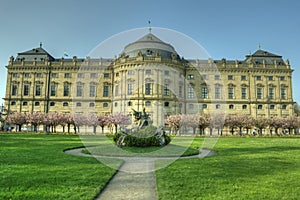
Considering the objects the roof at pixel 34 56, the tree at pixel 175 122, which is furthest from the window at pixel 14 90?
the tree at pixel 175 122

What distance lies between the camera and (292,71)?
61906 millimetres

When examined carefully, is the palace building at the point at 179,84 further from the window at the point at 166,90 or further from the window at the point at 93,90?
the window at the point at 166,90

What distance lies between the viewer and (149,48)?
55250mm

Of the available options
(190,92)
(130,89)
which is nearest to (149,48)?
(130,89)

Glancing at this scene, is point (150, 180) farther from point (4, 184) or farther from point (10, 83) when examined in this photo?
point (10, 83)

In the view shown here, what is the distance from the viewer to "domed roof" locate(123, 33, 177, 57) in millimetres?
55250

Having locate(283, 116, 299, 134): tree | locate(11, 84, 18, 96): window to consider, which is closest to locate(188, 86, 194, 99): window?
locate(283, 116, 299, 134): tree

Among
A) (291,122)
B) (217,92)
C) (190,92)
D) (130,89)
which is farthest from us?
(217,92)

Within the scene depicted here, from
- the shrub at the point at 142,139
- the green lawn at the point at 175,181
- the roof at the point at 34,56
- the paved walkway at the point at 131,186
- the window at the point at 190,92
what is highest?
the roof at the point at 34,56

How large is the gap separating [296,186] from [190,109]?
50189 millimetres

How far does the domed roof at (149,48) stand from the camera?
5525cm

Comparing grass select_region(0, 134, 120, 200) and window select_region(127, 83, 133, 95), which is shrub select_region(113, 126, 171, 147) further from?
window select_region(127, 83, 133, 95)

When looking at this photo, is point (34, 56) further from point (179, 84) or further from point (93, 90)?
point (179, 84)

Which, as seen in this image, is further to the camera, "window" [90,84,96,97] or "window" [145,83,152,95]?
"window" [90,84,96,97]
